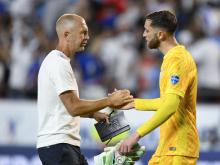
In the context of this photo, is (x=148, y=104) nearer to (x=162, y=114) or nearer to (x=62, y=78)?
(x=162, y=114)

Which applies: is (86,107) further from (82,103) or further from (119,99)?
(119,99)

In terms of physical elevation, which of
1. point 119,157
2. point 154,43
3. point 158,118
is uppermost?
point 154,43

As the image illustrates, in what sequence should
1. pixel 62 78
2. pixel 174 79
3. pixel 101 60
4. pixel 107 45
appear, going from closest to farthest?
pixel 174 79 < pixel 62 78 < pixel 101 60 < pixel 107 45

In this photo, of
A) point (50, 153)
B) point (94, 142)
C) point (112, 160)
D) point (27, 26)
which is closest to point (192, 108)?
point (112, 160)

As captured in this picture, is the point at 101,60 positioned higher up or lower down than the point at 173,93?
higher up

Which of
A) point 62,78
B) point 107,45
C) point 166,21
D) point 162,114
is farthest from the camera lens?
point 107,45

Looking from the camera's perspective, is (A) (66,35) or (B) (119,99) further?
(A) (66,35)

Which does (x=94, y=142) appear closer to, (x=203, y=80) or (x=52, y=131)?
(x=203, y=80)

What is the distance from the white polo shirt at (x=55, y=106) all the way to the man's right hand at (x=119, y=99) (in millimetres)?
328

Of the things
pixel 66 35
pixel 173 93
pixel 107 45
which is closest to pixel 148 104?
pixel 173 93

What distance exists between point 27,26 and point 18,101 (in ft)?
5.97

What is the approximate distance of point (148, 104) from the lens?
696 cm

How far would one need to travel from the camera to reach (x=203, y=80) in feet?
43.0

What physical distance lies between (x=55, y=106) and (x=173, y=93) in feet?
3.44
